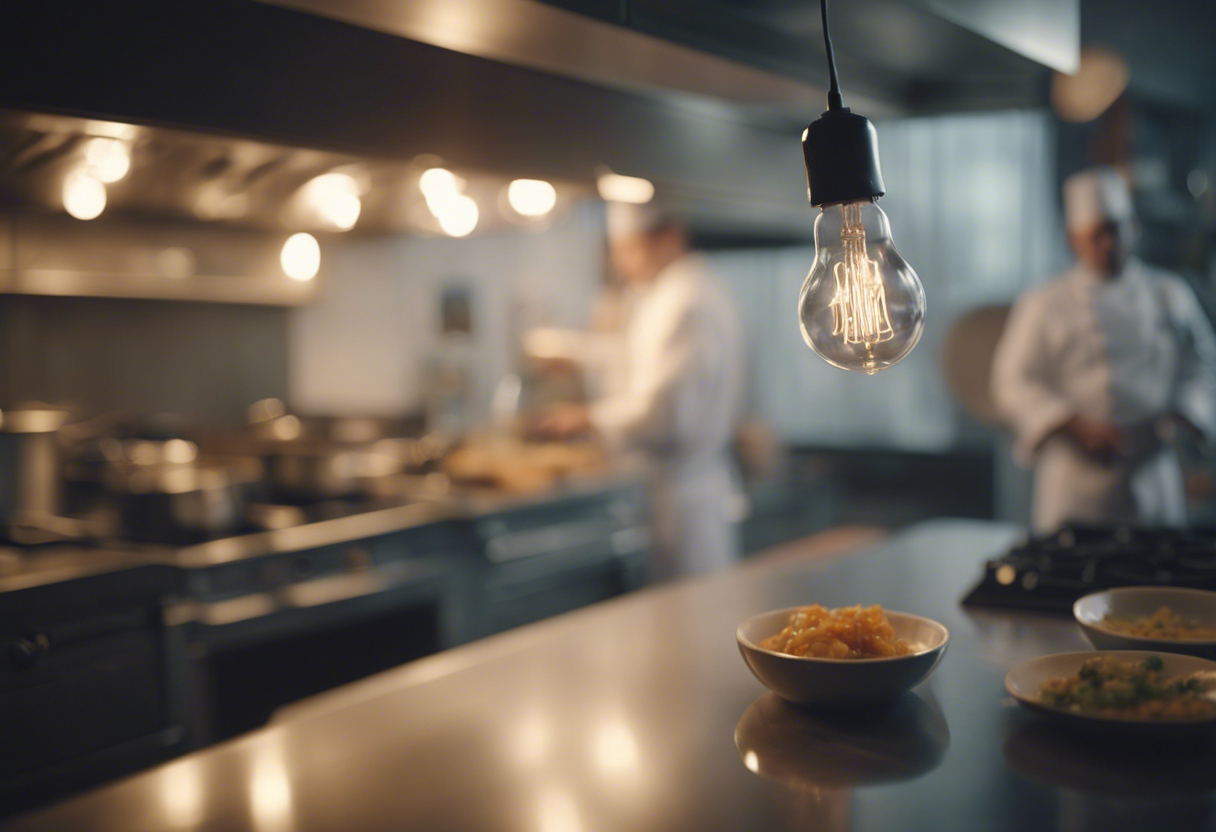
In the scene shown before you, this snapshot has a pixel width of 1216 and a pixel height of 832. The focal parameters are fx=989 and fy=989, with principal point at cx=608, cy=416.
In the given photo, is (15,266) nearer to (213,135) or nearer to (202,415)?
(202,415)

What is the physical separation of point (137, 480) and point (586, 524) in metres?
1.24

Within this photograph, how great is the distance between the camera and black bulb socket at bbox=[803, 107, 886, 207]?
83 centimetres

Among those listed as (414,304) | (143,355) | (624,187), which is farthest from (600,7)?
(414,304)

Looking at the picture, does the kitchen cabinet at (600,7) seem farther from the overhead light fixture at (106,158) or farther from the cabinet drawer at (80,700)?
the cabinet drawer at (80,700)

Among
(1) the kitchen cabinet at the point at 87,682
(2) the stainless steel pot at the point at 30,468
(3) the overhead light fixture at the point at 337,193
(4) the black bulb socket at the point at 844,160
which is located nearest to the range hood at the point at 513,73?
(4) the black bulb socket at the point at 844,160

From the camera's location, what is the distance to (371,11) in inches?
36.9

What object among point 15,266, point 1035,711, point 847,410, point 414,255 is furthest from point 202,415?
point 1035,711

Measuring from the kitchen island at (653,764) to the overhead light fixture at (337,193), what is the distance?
121 centimetres

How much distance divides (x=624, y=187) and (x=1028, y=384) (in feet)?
5.96

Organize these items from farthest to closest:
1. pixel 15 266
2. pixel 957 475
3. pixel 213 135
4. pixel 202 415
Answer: pixel 957 475
pixel 202 415
pixel 15 266
pixel 213 135

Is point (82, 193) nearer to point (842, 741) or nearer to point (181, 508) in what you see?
point (181, 508)

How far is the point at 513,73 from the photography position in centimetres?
114

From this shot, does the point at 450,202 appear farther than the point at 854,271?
Yes

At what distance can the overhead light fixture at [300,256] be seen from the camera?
3375mm
